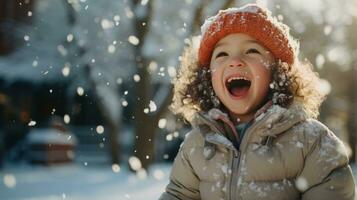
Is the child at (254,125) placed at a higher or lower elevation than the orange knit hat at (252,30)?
lower

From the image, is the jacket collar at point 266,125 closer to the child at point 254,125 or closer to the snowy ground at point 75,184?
the child at point 254,125

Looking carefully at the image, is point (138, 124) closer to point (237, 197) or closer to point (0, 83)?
point (0, 83)

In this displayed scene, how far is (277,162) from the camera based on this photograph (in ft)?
9.14

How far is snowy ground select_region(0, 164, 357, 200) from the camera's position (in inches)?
440

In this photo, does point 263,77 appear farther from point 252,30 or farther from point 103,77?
point 103,77

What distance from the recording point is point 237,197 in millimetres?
2838

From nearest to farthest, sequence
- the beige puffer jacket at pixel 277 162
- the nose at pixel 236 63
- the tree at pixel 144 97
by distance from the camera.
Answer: the beige puffer jacket at pixel 277 162 < the nose at pixel 236 63 < the tree at pixel 144 97

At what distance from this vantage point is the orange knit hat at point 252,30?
310cm

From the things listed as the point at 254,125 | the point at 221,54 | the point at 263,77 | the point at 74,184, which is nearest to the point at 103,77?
the point at 74,184

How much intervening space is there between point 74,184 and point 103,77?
3.76 metres

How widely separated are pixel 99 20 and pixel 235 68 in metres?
12.5

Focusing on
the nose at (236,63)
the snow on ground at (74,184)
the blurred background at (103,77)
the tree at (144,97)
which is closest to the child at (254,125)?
the nose at (236,63)

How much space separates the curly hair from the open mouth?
A: 0.13m

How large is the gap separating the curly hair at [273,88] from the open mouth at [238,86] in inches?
5.3
